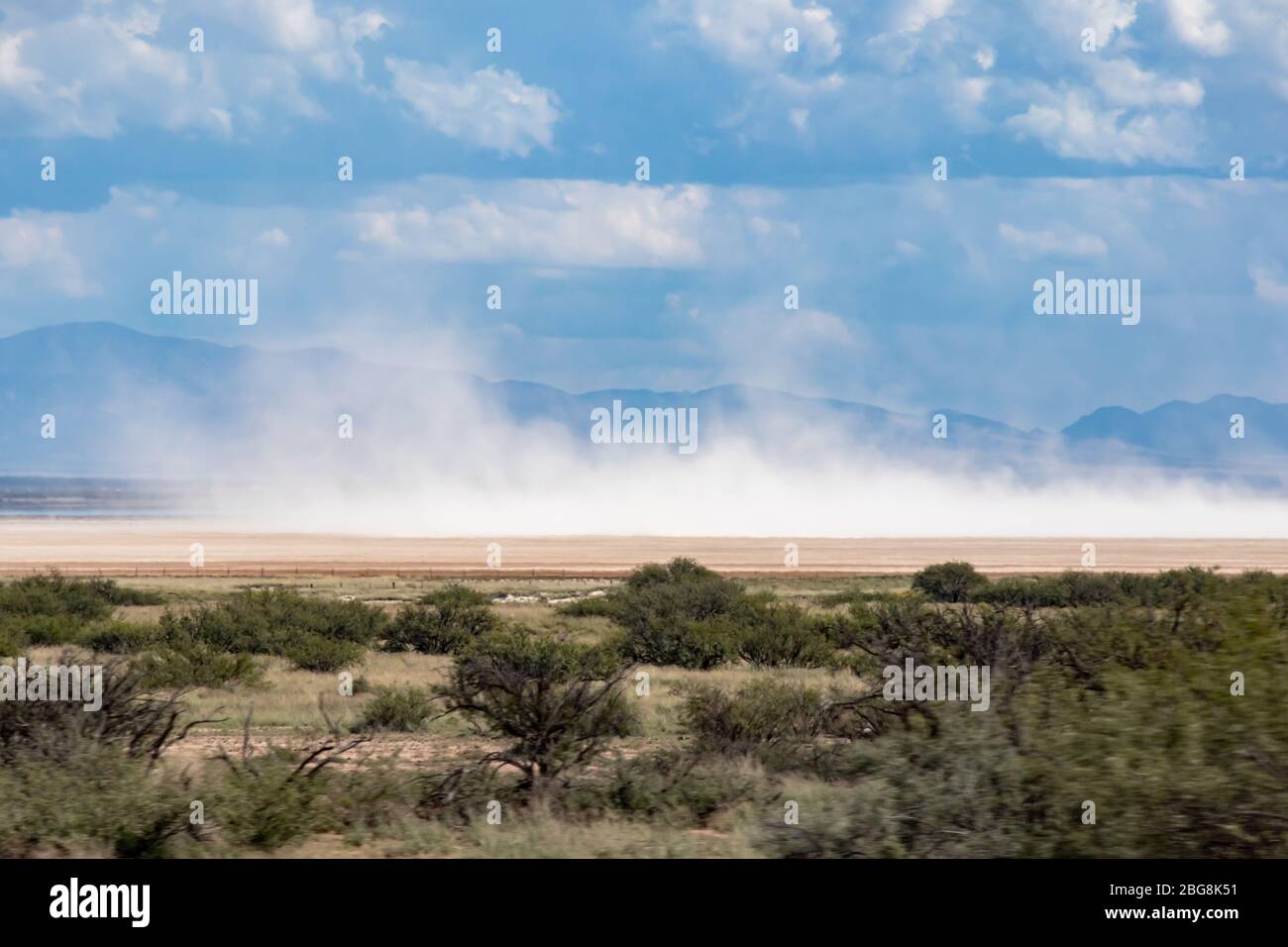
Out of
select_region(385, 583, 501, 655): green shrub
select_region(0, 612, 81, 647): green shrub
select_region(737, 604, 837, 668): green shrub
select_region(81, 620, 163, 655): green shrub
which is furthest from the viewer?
select_region(385, 583, 501, 655): green shrub

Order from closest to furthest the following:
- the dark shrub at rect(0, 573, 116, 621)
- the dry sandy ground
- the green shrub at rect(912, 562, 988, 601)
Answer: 1. the dark shrub at rect(0, 573, 116, 621)
2. the green shrub at rect(912, 562, 988, 601)
3. the dry sandy ground

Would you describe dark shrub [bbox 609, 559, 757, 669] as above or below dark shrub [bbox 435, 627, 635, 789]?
below

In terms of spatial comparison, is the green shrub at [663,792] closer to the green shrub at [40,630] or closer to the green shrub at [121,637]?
the green shrub at [121,637]

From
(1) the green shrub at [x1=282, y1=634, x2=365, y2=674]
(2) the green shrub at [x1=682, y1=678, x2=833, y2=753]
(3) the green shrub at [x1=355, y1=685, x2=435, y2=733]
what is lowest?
(1) the green shrub at [x1=282, y1=634, x2=365, y2=674]

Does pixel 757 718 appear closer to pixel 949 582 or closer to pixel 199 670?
pixel 199 670

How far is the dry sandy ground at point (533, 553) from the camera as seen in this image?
2409 inches

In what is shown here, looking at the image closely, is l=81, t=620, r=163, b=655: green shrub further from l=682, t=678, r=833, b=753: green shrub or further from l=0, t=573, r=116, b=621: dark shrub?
l=682, t=678, r=833, b=753: green shrub

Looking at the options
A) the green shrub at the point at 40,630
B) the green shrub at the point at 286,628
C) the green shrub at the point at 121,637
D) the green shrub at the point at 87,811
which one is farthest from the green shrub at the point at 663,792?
the green shrub at the point at 40,630

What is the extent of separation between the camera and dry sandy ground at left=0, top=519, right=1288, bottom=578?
61188mm

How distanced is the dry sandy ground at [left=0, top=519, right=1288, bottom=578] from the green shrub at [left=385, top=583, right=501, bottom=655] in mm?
28714

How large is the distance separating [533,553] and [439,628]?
51.0 metres

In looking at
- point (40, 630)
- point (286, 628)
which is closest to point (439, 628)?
point (286, 628)

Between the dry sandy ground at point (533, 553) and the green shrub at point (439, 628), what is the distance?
2871 centimetres

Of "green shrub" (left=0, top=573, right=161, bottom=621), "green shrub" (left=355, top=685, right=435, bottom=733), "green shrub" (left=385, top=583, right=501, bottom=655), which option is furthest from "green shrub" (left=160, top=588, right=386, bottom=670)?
"green shrub" (left=355, top=685, right=435, bottom=733)
